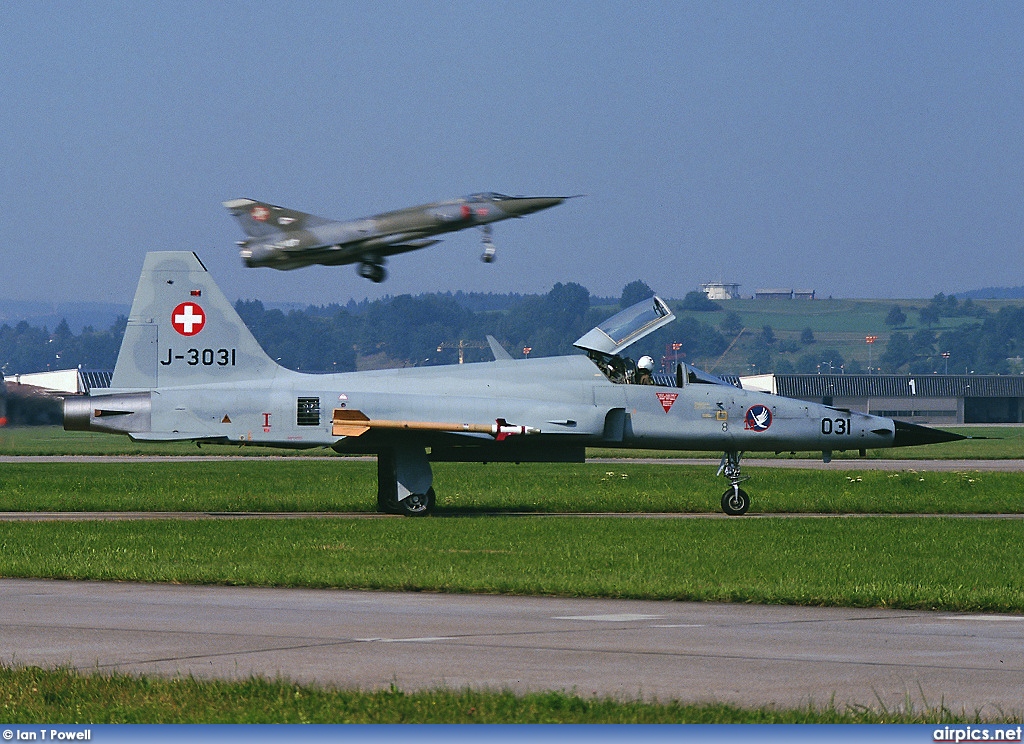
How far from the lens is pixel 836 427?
2780 cm

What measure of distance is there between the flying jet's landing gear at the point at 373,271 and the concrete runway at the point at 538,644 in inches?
282

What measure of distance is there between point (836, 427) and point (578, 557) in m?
10.7

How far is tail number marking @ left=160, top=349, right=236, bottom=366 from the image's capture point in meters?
25.4

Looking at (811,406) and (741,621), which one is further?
(811,406)

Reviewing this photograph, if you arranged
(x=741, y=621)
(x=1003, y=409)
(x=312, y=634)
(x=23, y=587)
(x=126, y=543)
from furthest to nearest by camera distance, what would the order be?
(x=1003, y=409)
(x=126, y=543)
(x=23, y=587)
(x=741, y=621)
(x=312, y=634)

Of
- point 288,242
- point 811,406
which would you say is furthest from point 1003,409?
point 288,242

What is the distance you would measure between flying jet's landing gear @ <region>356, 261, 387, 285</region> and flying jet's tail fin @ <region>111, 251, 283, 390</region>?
15.1ft

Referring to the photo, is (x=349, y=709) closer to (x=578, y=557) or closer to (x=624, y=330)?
(x=578, y=557)

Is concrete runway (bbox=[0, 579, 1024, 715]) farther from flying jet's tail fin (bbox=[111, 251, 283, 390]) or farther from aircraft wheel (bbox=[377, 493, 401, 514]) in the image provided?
aircraft wheel (bbox=[377, 493, 401, 514])

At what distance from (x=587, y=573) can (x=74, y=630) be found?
6.21m

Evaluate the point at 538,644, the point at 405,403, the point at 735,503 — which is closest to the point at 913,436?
the point at 735,503

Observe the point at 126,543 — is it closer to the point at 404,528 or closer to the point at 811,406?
the point at 404,528

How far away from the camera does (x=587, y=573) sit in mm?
16844

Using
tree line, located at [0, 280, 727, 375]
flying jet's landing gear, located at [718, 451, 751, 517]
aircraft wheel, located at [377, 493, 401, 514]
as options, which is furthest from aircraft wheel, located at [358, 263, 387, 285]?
tree line, located at [0, 280, 727, 375]
